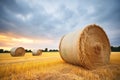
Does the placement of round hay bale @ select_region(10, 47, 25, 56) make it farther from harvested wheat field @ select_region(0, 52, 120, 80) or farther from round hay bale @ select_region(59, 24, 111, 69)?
round hay bale @ select_region(59, 24, 111, 69)

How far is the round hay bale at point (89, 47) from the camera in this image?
5617 mm

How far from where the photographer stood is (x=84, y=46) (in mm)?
5695

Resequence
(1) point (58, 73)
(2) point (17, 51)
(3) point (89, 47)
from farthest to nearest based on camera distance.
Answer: (2) point (17, 51) < (3) point (89, 47) < (1) point (58, 73)

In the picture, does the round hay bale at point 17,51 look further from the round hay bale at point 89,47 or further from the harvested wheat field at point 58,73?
the round hay bale at point 89,47

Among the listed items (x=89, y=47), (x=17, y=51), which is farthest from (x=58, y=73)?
(x=17, y=51)

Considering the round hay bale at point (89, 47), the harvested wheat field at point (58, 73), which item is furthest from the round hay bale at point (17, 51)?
the round hay bale at point (89, 47)

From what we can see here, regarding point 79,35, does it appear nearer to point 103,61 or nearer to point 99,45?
point 99,45

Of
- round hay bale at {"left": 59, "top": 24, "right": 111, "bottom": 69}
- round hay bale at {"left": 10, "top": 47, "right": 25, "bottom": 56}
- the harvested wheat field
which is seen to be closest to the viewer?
the harvested wheat field

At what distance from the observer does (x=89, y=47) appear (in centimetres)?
601

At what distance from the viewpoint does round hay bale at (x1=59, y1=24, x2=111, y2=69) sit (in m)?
5.62

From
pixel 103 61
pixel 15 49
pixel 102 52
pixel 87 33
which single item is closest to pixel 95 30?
pixel 87 33

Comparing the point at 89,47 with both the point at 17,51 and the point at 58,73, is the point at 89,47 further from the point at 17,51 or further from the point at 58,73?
the point at 17,51

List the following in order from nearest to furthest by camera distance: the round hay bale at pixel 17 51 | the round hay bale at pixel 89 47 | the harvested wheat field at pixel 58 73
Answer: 1. the harvested wheat field at pixel 58 73
2. the round hay bale at pixel 89 47
3. the round hay bale at pixel 17 51

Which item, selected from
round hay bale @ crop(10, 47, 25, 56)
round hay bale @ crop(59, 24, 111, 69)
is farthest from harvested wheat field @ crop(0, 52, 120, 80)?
round hay bale @ crop(10, 47, 25, 56)
